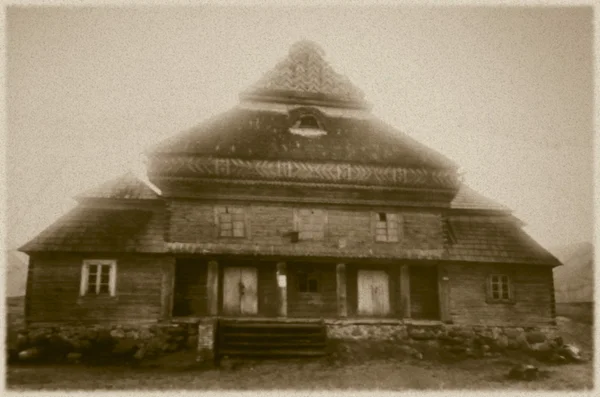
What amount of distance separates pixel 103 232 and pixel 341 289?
7.36m

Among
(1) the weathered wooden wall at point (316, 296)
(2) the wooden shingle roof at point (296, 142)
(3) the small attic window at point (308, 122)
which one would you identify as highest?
(3) the small attic window at point (308, 122)

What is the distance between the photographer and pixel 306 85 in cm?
1955

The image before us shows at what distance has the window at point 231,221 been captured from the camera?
17.5m

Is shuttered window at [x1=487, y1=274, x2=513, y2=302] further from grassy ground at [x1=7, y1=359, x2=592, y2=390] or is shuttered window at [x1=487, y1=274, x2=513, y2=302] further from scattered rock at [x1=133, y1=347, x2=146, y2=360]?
scattered rock at [x1=133, y1=347, x2=146, y2=360]

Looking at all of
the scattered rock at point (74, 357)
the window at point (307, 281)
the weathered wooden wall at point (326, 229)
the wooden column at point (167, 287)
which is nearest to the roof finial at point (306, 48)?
the weathered wooden wall at point (326, 229)

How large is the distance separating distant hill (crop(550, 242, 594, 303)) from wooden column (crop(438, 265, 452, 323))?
11.2 feet

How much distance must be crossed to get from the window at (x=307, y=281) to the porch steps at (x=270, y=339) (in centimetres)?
168

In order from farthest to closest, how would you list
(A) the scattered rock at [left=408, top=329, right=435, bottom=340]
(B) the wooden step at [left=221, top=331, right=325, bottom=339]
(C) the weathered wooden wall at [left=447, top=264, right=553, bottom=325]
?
(C) the weathered wooden wall at [left=447, top=264, right=553, bottom=325] → (A) the scattered rock at [left=408, top=329, right=435, bottom=340] → (B) the wooden step at [left=221, top=331, right=325, bottom=339]

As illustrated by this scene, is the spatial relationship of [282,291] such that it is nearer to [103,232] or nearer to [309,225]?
[309,225]

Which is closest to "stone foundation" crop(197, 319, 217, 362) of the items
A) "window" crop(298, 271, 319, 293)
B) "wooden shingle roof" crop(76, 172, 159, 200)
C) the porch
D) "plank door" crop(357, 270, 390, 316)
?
the porch

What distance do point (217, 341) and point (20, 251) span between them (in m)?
6.03

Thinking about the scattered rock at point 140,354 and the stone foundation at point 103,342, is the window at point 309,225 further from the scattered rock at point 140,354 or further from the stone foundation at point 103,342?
the scattered rock at point 140,354

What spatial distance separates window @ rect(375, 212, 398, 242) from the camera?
59.7 feet

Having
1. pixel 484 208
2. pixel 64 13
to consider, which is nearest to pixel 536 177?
pixel 484 208
